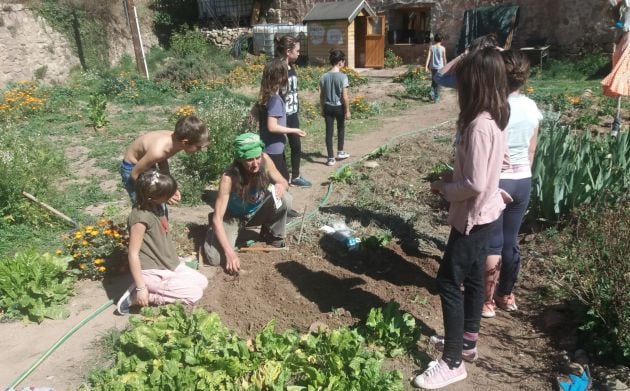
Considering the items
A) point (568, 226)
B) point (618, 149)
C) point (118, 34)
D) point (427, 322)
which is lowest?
point (427, 322)

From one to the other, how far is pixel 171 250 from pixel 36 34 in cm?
1440

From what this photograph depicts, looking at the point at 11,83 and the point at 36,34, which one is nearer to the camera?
the point at 11,83

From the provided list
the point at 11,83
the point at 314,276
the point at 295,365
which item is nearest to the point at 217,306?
the point at 314,276

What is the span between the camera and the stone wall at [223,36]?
824 inches

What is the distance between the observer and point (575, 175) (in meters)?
4.11

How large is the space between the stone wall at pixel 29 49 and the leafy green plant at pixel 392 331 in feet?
47.3

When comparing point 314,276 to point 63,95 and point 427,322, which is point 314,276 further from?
point 63,95

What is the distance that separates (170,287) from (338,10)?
16.7 metres

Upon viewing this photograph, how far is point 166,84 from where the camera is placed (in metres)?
13.9

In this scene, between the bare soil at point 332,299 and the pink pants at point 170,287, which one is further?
the pink pants at point 170,287

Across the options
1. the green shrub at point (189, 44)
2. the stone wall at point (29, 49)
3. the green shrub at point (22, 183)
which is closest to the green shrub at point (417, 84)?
the green shrub at point (189, 44)

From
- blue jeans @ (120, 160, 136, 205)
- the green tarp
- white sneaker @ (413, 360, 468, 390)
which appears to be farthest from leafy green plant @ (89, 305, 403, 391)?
the green tarp

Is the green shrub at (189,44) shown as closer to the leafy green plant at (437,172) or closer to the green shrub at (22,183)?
the green shrub at (22,183)

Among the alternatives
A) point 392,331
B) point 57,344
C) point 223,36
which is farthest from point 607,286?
point 223,36
